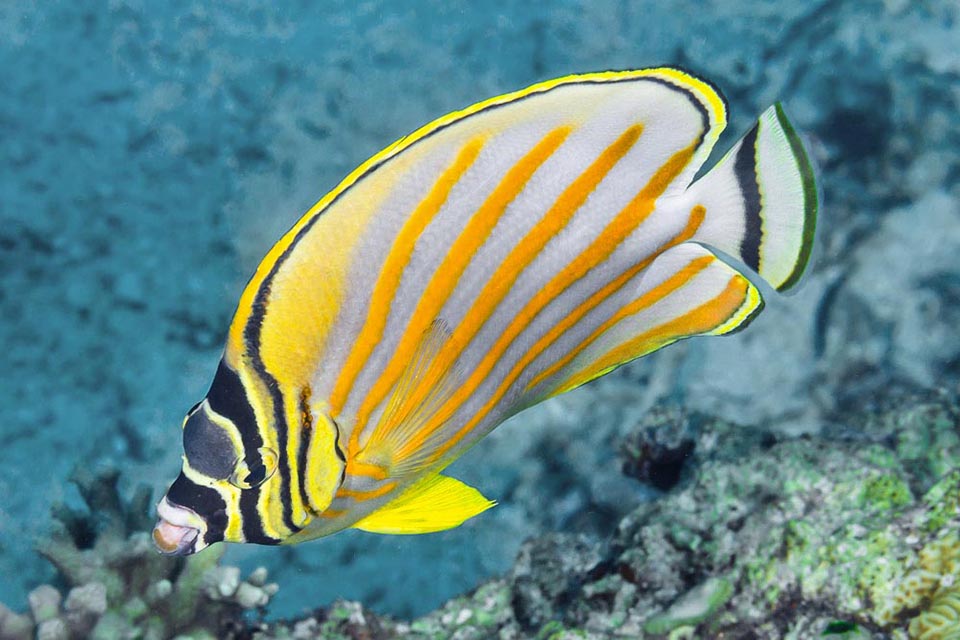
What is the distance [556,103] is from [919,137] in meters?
3.72

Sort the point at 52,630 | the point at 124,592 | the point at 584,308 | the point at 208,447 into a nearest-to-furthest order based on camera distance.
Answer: the point at 208,447, the point at 584,308, the point at 52,630, the point at 124,592

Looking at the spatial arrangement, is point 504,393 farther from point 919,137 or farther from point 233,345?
→ point 919,137

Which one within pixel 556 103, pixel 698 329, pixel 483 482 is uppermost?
pixel 556 103

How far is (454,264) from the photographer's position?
1.23 m

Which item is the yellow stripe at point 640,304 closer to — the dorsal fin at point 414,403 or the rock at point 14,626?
the dorsal fin at point 414,403

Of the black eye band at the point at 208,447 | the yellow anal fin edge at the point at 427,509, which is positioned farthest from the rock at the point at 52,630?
the black eye band at the point at 208,447

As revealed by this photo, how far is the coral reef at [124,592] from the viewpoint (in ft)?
8.98

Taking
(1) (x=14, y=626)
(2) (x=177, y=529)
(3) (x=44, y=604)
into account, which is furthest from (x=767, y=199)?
(1) (x=14, y=626)

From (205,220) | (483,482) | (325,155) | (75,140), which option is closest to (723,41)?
(325,155)

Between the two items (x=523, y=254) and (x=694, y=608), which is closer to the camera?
(x=523, y=254)

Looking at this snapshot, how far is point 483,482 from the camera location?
13.9ft

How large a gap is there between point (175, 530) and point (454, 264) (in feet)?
2.00

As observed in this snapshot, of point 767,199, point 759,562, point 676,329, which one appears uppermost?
point 767,199

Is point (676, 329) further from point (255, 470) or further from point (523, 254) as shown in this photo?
point (255, 470)
